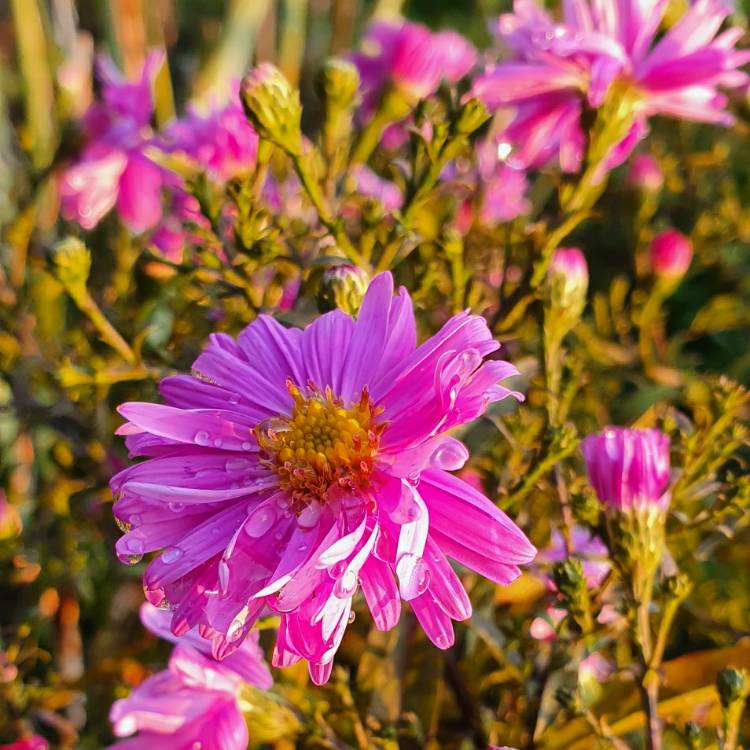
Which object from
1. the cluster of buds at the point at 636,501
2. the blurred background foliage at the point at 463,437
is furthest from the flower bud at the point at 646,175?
the cluster of buds at the point at 636,501

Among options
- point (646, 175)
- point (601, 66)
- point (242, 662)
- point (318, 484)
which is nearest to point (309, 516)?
point (318, 484)

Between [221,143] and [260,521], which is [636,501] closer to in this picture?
[260,521]

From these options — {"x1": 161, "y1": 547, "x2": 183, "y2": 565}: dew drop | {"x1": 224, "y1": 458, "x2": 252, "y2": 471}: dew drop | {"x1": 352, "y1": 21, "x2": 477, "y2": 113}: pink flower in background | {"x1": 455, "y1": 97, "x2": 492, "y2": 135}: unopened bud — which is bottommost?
{"x1": 224, "y1": 458, "x2": 252, "y2": 471}: dew drop

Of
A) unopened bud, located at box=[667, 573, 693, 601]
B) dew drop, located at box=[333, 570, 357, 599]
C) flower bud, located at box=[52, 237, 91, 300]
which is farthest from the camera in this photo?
flower bud, located at box=[52, 237, 91, 300]

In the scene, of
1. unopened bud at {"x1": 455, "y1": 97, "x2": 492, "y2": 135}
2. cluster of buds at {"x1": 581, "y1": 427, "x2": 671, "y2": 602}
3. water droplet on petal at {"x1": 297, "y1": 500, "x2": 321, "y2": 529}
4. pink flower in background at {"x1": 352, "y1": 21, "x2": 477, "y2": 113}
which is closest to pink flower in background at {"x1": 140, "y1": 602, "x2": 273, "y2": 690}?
water droplet on petal at {"x1": 297, "y1": 500, "x2": 321, "y2": 529}

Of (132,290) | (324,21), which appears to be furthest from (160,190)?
(324,21)

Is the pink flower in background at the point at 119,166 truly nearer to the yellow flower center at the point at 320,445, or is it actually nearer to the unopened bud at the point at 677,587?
the yellow flower center at the point at 320,445

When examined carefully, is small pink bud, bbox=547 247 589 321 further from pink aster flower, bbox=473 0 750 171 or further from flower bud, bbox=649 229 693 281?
flower bud, bbox=649 229 693 281
